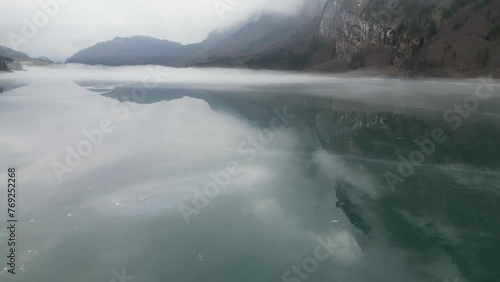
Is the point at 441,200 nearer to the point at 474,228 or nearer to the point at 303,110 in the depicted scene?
the point at 474,228

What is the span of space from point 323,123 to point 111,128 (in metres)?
13.7

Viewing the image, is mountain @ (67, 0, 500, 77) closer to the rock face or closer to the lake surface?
the rock face

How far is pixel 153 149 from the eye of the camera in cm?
1795

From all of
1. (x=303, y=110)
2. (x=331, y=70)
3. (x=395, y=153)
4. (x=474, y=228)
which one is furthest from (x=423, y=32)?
(x=474, y=228)

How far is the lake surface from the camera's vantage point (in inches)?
318
